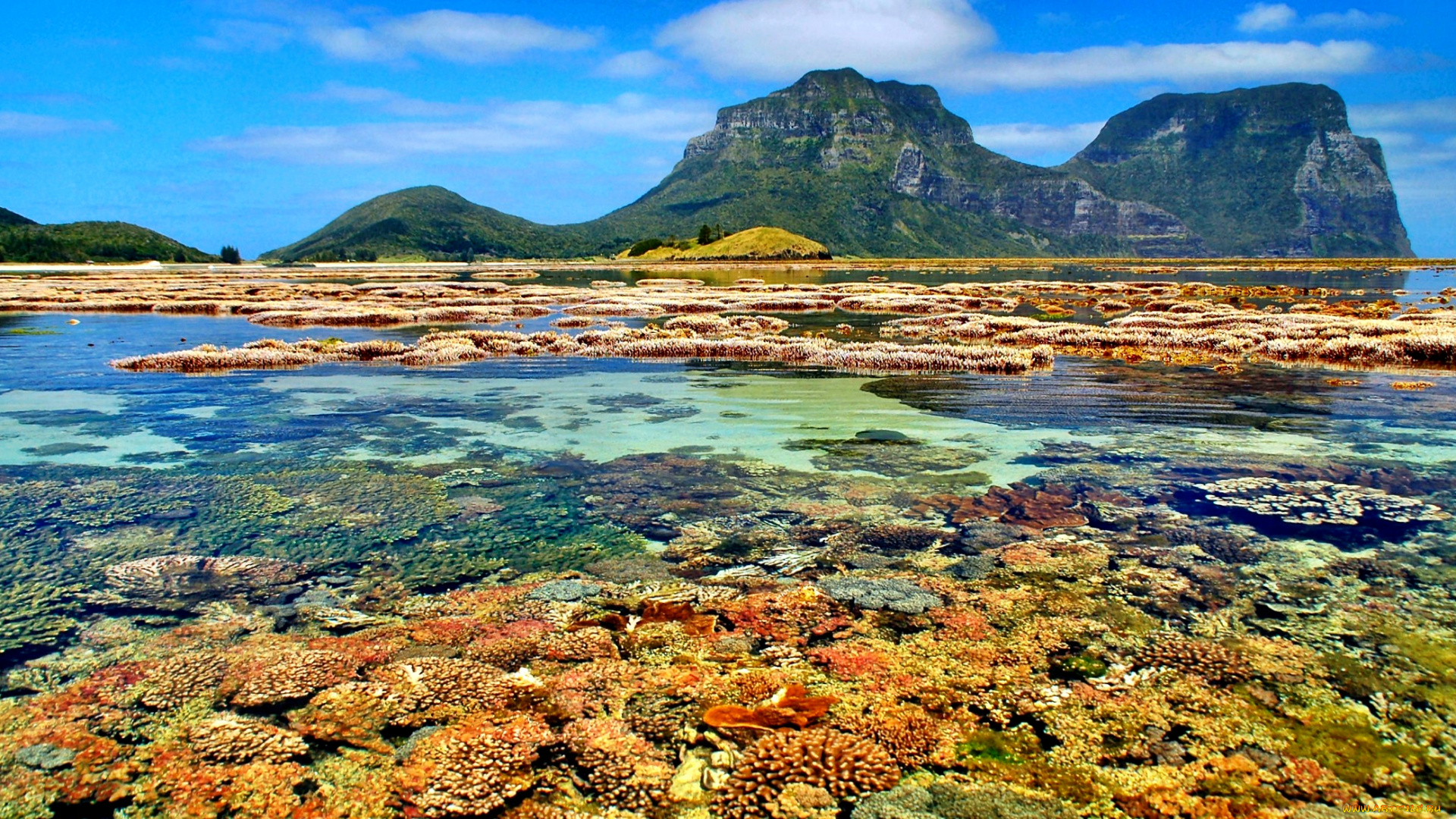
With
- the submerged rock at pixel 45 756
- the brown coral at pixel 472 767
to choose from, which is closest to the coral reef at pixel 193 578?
the submerged rock at pixel 45 756

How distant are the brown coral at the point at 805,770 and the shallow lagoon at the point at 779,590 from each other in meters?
0.15

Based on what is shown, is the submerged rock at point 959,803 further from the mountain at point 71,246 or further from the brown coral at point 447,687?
the mountain at point 71,246

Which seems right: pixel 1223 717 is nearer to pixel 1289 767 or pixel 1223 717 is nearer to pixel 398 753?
pixel 1289 767

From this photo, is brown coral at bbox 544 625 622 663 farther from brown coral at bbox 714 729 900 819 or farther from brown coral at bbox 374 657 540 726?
brown coral at bbox 714 729 900 819

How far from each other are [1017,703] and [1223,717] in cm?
138

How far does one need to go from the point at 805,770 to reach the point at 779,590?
2.74 m

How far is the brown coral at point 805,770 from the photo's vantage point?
458 cm

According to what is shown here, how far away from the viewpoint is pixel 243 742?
200 inches

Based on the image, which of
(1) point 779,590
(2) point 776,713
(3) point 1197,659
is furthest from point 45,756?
(3) point 1197,659

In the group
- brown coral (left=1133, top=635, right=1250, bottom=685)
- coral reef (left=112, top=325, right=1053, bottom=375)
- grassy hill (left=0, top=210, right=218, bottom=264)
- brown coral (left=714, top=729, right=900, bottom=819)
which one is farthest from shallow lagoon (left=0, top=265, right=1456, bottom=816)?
Answer: grassy hill (left=0, top=210, right=218, bottom=264)

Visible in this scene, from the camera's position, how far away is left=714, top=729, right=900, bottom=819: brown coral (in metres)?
4.58

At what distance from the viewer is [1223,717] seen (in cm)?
536

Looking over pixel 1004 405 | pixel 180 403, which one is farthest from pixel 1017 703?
pixel 180 403

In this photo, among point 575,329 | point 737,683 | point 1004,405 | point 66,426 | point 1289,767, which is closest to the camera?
point 1289,767
